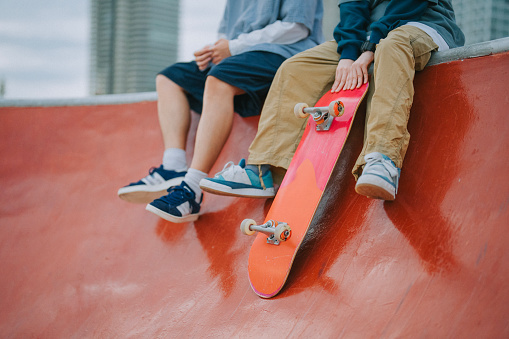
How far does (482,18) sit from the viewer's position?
447 inches

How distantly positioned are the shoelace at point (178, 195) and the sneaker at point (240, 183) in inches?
8.7

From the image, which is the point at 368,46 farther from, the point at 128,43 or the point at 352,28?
the point at 128,43

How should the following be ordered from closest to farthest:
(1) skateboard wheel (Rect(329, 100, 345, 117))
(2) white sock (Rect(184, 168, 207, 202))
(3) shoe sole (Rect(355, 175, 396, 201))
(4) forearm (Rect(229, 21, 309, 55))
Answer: (3) shoe sole (Rect(355, 175, 396, 201))
(1) skateboard wheel (Rect(329, 100, 345, 117))
(2) white sock (Rect(184, 168, 207, 202))
(4) forearm (Rect(229, 21, 309, 55))

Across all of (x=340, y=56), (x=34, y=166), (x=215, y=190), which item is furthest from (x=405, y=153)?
(x=34, y=166)

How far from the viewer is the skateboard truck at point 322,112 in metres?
1.79

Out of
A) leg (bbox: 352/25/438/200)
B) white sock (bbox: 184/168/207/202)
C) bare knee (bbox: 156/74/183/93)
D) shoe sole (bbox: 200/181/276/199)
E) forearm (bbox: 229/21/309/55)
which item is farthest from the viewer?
bare knee (bbox: 156/74/183/93)

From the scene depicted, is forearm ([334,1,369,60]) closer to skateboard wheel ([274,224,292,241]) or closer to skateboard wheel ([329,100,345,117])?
skateboard wheel ([329,100,345,117])

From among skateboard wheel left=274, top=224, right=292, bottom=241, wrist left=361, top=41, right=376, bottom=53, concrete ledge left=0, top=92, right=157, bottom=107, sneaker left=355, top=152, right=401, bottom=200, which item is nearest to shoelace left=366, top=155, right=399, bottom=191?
sneaker left=355, top=152, right=401, bottom=200

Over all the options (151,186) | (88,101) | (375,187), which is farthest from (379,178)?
(88,101)

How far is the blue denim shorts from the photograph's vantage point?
2398mm

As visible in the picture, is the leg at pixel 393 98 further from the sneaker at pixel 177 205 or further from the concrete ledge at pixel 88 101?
the concrete ledge at pixel 88 101

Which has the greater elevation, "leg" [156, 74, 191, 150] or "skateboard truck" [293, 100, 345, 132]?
"skateboard truck" [293, 100, 345, 132]

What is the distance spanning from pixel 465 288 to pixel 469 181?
44 cm

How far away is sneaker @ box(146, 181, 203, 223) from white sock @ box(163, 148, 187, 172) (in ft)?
1.11
